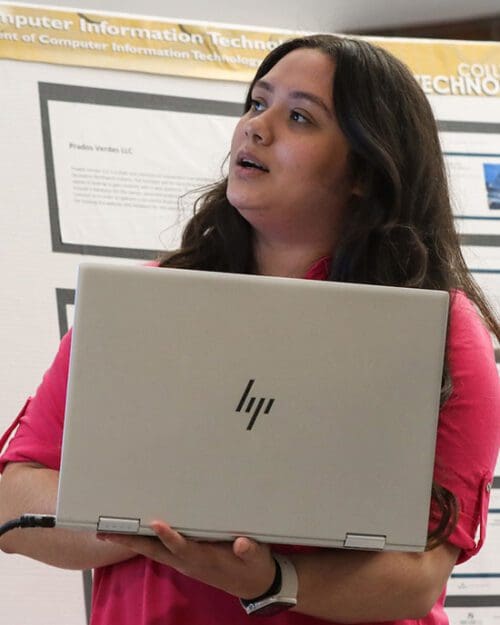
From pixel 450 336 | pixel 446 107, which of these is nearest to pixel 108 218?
pixel 446 107

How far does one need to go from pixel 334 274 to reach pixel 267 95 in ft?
0.92

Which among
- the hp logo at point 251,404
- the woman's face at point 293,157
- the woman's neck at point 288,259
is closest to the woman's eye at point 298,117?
the woman's face at point 293,157

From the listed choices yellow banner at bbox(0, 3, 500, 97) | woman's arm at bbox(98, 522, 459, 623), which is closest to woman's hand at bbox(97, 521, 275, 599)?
woman's arm at bbox(98, 522, 459, 623)

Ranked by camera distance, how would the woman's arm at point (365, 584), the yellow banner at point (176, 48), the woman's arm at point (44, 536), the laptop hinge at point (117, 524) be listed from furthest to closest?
the yellow banner at point (176, 48) → the woman's arm at point (44, 536) → the woman's arm at point (365, 584) → the laptop hinge at point (117, 524)

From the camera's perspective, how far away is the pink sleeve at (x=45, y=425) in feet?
4.53

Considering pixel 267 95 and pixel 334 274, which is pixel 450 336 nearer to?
pixel 334 274

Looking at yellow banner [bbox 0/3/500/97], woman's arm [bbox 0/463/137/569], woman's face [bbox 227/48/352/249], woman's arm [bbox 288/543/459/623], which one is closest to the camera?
woman's arm [bbox 288/543/459/623]

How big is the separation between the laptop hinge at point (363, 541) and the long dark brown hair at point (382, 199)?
43 cm

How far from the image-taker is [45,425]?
140cm

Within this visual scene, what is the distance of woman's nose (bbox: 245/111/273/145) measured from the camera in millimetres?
1479

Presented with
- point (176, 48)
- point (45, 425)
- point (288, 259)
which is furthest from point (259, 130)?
point (176, 48)

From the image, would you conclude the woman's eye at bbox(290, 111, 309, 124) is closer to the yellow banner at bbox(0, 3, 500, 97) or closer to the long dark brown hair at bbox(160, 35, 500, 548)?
the long dark brown hair at bbox(160, 35, 500, 548)

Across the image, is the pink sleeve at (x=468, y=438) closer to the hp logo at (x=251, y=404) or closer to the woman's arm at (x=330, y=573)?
the woman's arm at (x=330, y=573)

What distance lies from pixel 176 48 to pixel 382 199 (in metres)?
1.26
